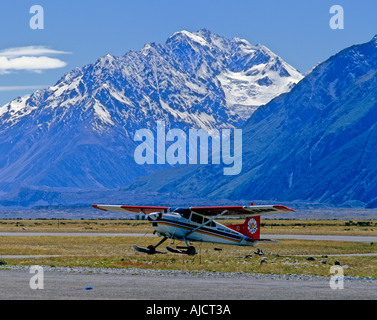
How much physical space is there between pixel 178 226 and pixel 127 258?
4807 mm

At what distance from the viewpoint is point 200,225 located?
176 feet

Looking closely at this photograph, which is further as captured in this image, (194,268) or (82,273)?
(194,268)

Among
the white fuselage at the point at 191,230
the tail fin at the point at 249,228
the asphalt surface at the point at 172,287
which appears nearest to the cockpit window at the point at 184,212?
the white fuselage at the point at 191,230

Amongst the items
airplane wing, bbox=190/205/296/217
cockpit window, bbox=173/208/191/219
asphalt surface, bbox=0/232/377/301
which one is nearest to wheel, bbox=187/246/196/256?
cockpit window, bbox=173/208/191/219

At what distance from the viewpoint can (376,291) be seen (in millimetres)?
30578

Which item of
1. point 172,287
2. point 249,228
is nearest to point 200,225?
point 249,228

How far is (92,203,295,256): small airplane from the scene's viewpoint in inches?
2012

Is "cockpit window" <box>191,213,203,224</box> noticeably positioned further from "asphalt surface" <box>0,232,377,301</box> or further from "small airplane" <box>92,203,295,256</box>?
"asphalt surface" <box>0,232,377,301</box>

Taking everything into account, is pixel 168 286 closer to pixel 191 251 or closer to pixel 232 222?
pixel 191 251

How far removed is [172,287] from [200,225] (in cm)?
2255
